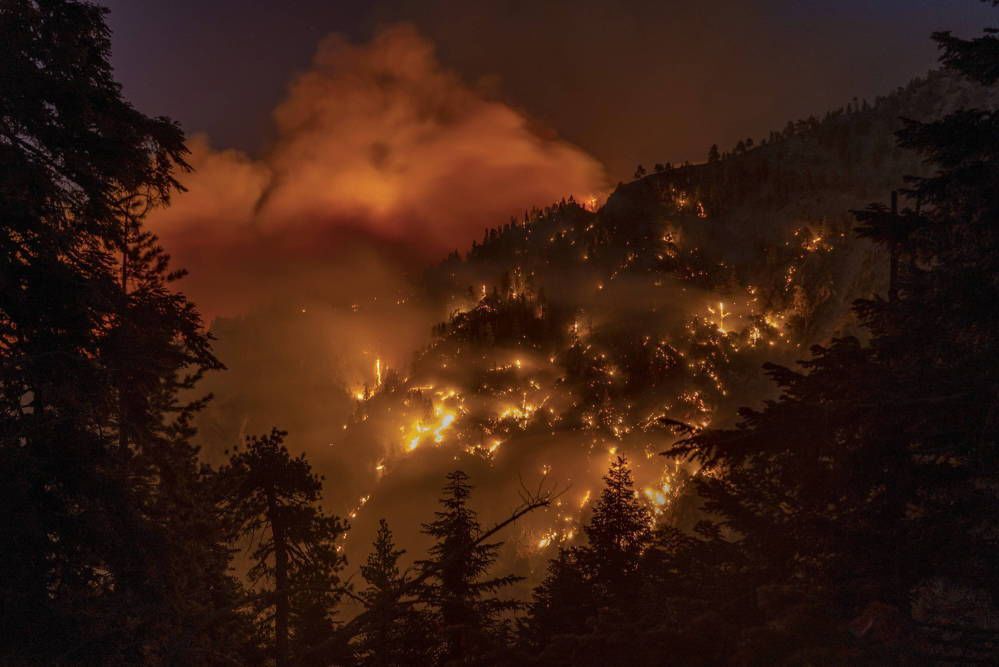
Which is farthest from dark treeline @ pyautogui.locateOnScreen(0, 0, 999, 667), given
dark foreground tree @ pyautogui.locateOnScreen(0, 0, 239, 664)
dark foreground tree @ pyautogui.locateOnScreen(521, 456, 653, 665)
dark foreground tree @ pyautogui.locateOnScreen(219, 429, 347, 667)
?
dark foreground tree @ pyautogui.locateOnScreen(219, 429, 347, 667)

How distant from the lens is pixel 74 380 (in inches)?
277

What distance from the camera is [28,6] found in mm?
6969

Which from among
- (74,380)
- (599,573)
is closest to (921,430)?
(74,380)

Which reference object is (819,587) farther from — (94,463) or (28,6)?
(28,6)

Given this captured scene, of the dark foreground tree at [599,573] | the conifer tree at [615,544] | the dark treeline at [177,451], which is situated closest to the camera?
the dark treeline at [177,451]

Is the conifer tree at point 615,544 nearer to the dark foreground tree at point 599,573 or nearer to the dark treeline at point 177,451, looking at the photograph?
the dark foreground tree at point 599,573

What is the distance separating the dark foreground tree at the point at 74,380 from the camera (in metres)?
6.34

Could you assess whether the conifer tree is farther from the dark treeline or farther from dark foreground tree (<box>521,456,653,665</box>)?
the dark treeline

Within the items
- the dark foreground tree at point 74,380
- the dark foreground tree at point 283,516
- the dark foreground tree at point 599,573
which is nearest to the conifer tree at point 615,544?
the dark foreground tree at point 599,573

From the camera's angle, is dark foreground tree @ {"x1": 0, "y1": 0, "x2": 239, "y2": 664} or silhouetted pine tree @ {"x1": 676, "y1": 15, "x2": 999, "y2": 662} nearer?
dark foreground tree @ {"x1": 0, "y1": 0, "x2": 239, "y2": 664}

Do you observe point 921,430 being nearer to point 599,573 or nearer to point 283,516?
point 599,573

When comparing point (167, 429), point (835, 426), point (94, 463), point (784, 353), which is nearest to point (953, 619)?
point (835, 426)

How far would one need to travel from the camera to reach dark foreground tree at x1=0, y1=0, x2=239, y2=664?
6340 mm

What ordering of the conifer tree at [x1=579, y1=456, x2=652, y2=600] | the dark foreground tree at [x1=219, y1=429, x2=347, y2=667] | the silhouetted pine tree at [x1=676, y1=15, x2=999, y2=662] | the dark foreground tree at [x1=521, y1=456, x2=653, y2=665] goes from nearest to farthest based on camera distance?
1. the silhouetted pine tree at [x1=676, y1=15, x2=999, y2=662]
2. the dark foreground tree at [x1=521, y1=456, x2=653, y2=665]
3. the dark foreground tree at [x1=219, y1=429, x2=347, y2=667]
4. the conifer tree at [x1=579, y1=456, x2=652, y2=600]
